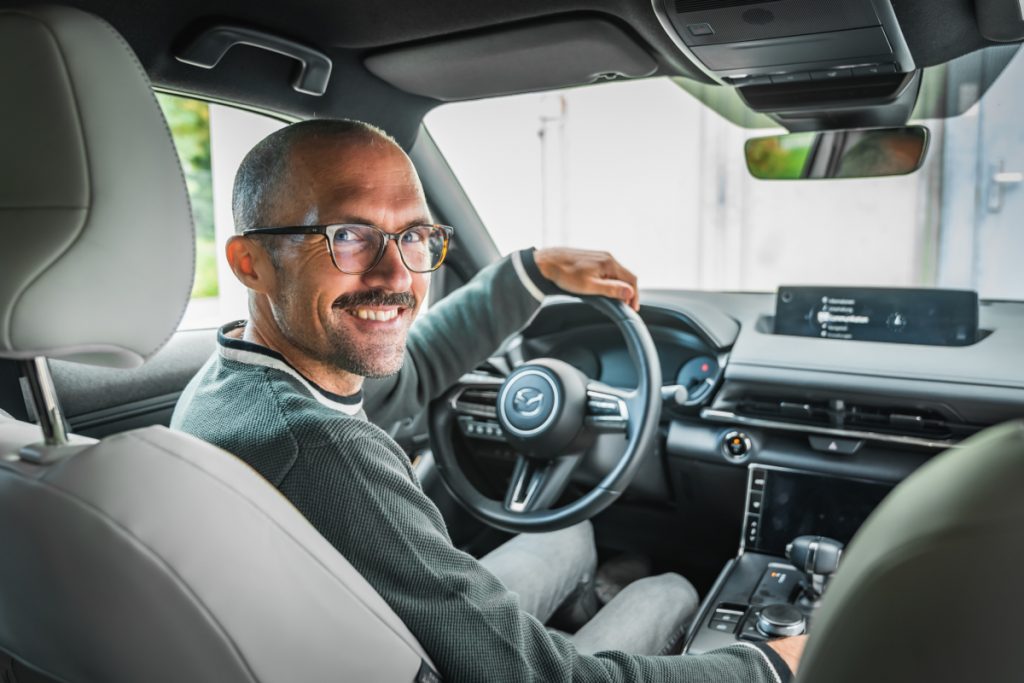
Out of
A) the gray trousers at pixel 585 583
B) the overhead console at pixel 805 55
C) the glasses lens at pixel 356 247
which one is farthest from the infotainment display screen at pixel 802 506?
the glasses lens at pixel 356 247

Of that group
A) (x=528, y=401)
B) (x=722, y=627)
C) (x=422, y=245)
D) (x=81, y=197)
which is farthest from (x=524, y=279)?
(x=81, y=197)

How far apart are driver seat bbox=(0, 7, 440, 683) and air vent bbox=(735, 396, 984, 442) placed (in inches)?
70.6

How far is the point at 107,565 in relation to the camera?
89 cm

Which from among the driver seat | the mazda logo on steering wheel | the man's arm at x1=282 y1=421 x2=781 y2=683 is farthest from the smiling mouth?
the mazda logo on steering wheel

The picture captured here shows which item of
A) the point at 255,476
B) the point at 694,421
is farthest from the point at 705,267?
the point at 255,476

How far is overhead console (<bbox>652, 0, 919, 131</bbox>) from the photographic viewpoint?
1801 mm

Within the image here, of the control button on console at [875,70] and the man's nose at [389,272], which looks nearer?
the man's nose at [389,272]

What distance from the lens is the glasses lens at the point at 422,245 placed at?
166 centimetres

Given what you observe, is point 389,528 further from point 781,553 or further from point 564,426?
point 781,553

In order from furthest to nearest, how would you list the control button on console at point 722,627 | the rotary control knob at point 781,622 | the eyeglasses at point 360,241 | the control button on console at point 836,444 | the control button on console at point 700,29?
the control button on console at point 836,444
the control button on console at point 722,627
the rotary control knob at point 781,622
the control button on console at point 700,29
the eyeglasses at point 360,241

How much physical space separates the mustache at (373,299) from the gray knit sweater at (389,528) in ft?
0.61

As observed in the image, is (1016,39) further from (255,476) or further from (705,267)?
(705,267)

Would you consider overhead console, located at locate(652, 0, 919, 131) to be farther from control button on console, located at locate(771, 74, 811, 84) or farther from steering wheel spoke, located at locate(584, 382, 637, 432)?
steering wheel spoke, located at locate(584, 382, 637, 432)

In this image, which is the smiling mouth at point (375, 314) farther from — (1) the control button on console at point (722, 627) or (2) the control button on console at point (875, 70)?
(2) the control button on console at point (875, 70)
